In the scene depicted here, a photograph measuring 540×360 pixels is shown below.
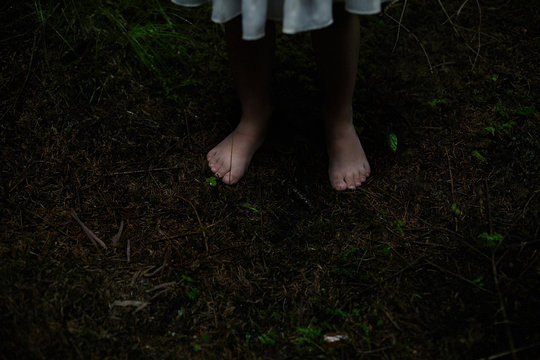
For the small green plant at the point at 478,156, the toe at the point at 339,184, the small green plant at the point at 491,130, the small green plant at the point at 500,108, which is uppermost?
the small green plant at the point at 500,108

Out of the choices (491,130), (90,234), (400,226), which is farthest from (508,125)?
(90,234)

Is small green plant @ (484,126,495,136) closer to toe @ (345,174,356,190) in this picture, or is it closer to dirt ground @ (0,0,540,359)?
dirt ground @ (0,0,540,359)

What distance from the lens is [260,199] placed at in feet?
4.55

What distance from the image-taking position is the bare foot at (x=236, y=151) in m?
1.42

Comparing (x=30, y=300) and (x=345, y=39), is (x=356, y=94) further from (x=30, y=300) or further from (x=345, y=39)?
(x=30, y=300)

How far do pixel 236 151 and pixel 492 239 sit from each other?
0.83 metres

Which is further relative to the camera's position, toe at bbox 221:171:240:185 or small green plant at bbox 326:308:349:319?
toe at bbox 221:171:240:185

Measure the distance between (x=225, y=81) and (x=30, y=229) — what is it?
89 centimetres

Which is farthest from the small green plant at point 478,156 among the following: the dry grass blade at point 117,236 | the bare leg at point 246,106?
the dry grass blade at point 117,236

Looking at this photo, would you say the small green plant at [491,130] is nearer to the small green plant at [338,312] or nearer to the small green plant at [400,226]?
the small green plant at [400,226]

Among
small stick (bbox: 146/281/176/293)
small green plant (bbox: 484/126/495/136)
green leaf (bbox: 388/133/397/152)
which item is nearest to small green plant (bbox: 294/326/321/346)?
small stick (bbox: 146/281/176/293)

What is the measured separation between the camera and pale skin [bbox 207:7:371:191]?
1.20 meters

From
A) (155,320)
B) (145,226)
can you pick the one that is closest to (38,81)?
(145,226)

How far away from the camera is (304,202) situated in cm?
138
